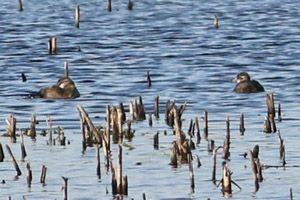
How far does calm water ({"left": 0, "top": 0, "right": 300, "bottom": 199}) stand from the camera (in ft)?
47.3

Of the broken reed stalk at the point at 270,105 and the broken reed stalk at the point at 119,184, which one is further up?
the broken reed stalk at the point at 119,184

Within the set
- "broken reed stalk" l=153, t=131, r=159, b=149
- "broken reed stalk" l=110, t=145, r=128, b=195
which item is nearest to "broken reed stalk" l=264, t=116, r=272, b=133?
"broken reed stalk" l=153, t=131, r=159, b=149

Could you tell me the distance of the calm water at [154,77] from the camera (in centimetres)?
1441

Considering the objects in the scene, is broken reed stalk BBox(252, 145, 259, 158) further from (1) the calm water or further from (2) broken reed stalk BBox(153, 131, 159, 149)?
(2) broken reed stalk BBox(153, 131, 159, 149)

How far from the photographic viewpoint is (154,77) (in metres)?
27.4

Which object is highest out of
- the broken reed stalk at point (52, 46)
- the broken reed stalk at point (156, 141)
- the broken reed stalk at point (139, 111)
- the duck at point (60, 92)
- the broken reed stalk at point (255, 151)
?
the broken reed stalk at point (255, 151)

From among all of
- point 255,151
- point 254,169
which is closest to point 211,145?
point 255,151

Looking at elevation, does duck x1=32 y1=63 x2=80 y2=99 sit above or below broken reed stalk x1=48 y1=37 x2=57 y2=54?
above

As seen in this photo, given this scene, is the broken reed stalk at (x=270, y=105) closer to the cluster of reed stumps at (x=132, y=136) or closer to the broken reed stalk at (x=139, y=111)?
the cluster of reed stumps at (x=132, y=136)

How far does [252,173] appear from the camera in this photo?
14.4 meters

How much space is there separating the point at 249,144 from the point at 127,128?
2.21 meters

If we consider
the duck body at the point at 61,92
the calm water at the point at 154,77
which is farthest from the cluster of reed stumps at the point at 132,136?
the duck body at the point at 61,92

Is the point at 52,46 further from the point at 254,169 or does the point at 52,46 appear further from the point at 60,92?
the point at 254,169

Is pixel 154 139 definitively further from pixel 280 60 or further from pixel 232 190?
pixel 280 60
